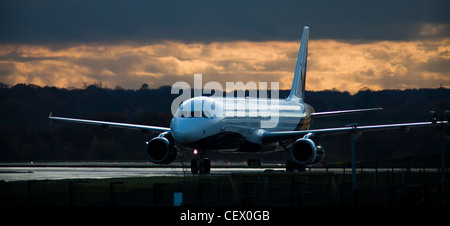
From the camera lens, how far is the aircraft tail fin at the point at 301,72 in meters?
61.9

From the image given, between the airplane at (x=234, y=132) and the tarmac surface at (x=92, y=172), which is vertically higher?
the airplane at (x=234, y=132)

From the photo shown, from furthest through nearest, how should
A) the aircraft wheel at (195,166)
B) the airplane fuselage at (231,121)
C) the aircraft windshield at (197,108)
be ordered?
the aircraft wheel at (195,166), the aircraft windshield at (197,108), the airplane fuselage at (231,121)

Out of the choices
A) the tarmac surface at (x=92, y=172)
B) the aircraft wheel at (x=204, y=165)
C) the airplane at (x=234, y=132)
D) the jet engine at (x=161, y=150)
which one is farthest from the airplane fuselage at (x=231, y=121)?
the jet engine at (x=161, y=150)

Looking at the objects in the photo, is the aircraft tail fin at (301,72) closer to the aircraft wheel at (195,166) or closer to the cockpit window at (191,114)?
the aircraft wheel at (195,166)

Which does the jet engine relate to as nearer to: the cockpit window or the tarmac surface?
the tarmac surface

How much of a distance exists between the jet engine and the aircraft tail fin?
14.2m

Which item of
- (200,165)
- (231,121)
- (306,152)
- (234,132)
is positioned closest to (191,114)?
(200,165)

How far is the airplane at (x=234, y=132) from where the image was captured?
4609cm

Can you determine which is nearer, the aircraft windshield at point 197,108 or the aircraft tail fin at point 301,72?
the aircraft windshield at point 197,108

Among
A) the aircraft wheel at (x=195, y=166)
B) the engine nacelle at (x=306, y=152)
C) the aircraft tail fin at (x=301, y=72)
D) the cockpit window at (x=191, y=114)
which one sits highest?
the aircraft tail fin at (x=301, y=72)

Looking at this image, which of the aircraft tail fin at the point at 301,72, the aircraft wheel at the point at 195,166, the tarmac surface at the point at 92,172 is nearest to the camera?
the tarmac surface at the point at 92,172

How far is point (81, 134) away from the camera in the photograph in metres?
85.6
